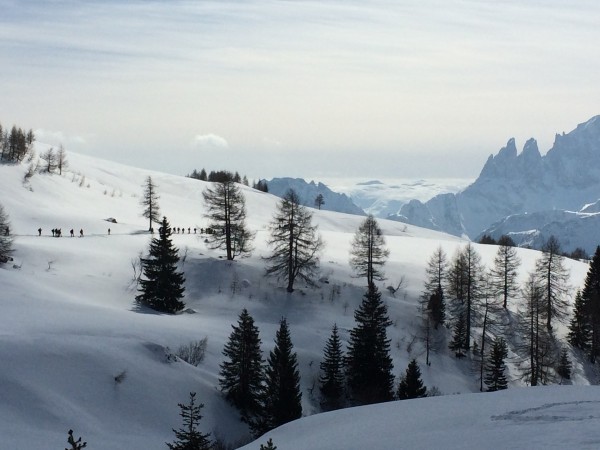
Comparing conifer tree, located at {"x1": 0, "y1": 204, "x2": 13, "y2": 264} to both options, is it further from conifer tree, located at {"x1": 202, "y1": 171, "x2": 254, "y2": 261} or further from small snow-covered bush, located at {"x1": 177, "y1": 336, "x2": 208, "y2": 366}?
small snow-covered bush, located at {"x1": 177, "y1": 336, "x2": 208, "y2": 366}

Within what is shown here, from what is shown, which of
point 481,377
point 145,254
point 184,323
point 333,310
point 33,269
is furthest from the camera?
point 145,254

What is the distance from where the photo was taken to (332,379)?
36531mm

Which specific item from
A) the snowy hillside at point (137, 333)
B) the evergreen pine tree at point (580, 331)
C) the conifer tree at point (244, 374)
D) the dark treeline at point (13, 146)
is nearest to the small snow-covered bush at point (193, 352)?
the snowy hillside at point (137, 333)

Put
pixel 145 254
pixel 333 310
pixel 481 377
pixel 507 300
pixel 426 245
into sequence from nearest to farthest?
pixel 481 377 → pixel 333 310 → pixel 145 254 → pixel 507 300 → pixel 426 245

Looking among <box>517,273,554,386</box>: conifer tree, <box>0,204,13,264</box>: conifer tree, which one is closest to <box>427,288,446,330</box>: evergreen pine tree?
<box>517,273,554,386</box>: conifer tree

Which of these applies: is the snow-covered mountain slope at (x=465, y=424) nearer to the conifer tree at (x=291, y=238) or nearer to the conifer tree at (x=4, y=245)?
the conifer tree at (x=291, y=238)

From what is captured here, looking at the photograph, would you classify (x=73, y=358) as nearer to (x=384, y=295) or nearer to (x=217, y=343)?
(x=217, y=343)

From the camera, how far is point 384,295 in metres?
55.6

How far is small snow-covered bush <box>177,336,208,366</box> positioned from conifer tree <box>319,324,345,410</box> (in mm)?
8544

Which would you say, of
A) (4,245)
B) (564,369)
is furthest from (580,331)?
(4,245)

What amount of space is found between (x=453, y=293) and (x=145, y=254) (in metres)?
33.0

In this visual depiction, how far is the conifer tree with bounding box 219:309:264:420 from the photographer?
31359mm

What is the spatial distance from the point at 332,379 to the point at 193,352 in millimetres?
9629

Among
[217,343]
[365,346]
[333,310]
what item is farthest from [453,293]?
[217,343]
